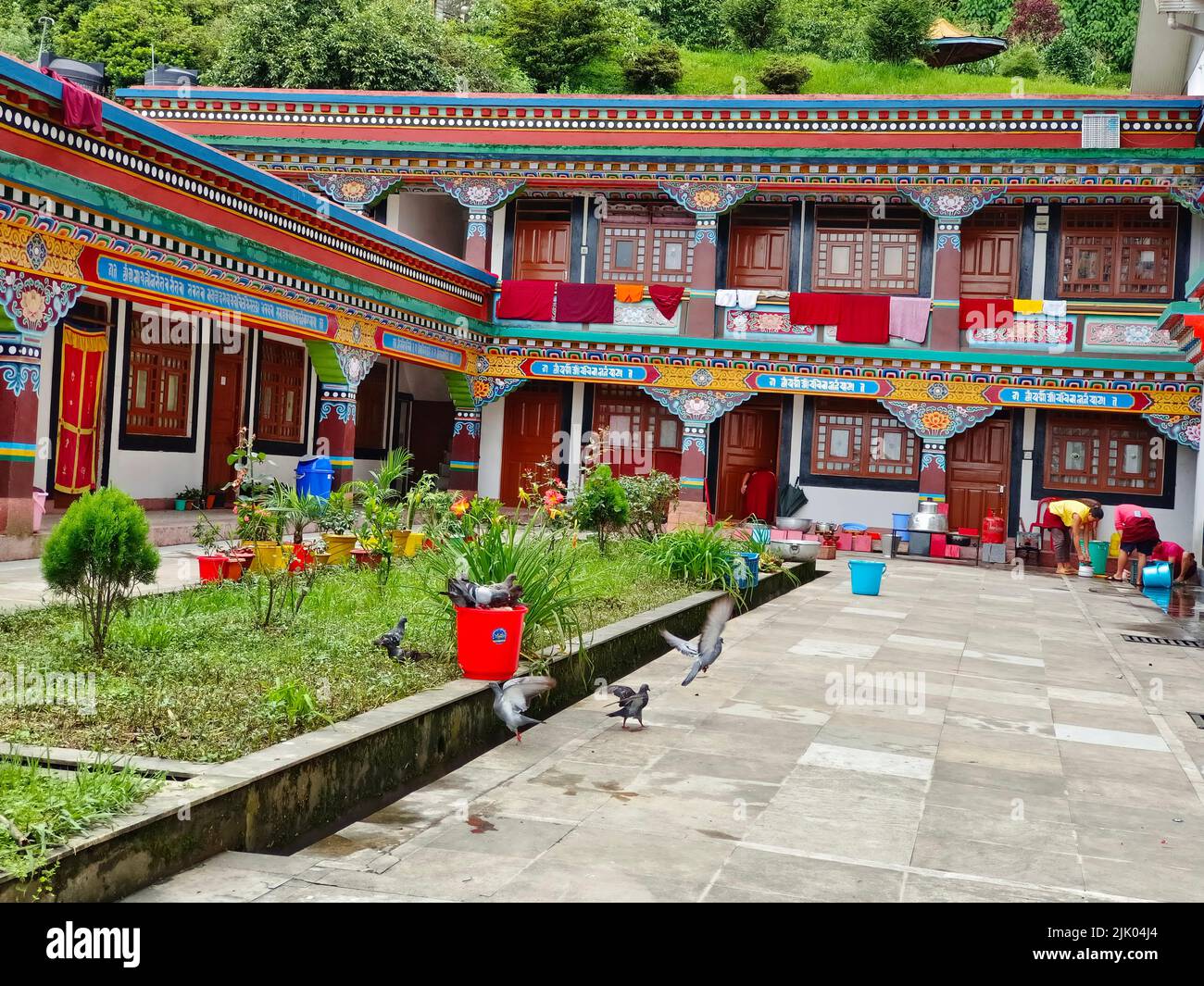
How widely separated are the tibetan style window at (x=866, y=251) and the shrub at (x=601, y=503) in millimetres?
10257

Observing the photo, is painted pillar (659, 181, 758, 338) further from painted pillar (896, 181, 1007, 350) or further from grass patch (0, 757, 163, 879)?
grass patch (0, 757, 163, 879)

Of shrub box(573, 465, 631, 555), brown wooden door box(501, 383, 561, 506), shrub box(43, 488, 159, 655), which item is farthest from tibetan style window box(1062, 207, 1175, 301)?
shrub box(43, 488, 159, 655)

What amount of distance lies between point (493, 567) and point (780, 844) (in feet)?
9.04

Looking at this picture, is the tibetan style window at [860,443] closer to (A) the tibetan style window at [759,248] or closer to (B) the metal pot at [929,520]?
(B) the metal pot at [929,520]

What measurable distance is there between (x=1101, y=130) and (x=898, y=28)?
93.1 ft

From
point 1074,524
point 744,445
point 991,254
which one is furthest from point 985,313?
point 744,445

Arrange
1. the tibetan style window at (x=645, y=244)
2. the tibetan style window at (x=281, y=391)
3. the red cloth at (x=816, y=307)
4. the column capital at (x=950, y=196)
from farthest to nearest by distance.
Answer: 1. the tibetan style window at (x=645, y=244)
2. the red cloth at (x=816, y=307)
3. the column capital at (x=950, y=196)
4. the tibetan style window at (x=281, y=391)

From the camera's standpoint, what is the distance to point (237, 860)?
12.5 feet

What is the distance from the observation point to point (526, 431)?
70.8 feet

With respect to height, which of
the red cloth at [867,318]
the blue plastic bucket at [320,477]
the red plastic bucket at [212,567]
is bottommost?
the red plastic bucket at [212,567]

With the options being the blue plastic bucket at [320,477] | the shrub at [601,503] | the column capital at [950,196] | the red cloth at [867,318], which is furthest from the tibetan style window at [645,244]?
the shrub at [601,503]

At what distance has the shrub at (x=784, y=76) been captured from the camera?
4047 cm

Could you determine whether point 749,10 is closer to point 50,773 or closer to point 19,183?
point 19,183
